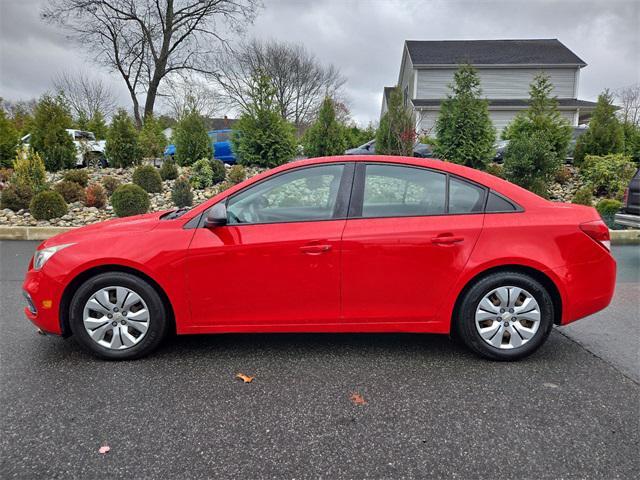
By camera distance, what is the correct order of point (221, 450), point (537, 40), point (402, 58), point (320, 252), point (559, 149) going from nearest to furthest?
1. point (221, 450)
2. point (320, 252)
3. point (559, 149)
4. point (537, 40)
5. point (402, 58)

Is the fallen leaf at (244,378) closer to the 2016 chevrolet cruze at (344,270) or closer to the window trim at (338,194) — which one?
the 2016 chevrolet cruze at (344,270)

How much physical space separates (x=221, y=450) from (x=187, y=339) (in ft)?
5.37

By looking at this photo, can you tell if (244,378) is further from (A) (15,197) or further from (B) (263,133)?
(B) (263,133)

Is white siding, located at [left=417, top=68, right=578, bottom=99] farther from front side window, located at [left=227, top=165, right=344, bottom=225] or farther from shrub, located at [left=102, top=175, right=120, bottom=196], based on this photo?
front side window, located at [left=227, top=165, right=344, bottom=225]

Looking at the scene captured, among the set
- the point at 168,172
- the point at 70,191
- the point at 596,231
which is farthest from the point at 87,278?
the point at 168,172

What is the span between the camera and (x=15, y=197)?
33.9ft

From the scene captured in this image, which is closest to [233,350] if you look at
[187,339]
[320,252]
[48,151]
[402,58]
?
[187,339]

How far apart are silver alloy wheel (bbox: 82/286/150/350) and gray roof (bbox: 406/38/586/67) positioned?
Result: 2675 centimetres

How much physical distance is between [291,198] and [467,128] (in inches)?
374

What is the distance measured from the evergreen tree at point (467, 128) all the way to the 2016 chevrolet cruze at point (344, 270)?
8.76 meters

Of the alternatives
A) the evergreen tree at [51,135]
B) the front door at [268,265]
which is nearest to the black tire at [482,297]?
the front door at [268,265]

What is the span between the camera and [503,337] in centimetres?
323

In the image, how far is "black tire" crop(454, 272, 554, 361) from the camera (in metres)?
3.16

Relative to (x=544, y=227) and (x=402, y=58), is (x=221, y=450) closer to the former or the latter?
(x=544, y=227)
